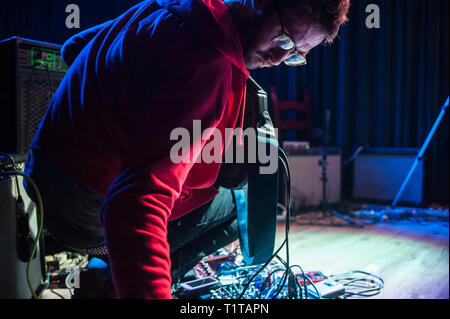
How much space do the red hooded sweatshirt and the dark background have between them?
3220 mm

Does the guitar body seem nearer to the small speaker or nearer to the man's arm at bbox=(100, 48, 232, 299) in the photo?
the man's arm at bbox=(100, 48, 232, 299)

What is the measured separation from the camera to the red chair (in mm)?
3438

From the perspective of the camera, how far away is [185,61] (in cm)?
50

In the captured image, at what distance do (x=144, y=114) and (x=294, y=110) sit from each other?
11.3 ft

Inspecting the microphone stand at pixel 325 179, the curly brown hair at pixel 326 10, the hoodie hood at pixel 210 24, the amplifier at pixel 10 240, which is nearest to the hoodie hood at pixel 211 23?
the hoodie hood at pixel 210 24

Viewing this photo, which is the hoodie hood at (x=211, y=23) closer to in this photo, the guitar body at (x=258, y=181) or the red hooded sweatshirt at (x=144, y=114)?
the red hooded sweatshirt at (x=144, y=114)

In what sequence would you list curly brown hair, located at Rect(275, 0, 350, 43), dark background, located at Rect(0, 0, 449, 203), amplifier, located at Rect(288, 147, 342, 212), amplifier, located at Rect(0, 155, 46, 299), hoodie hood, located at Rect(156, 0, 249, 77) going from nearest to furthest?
1. hoodie hood, located at Rect(156, 0, 249, 77)
2. curly brown hair, located at Rect(275, 0, 350, 43)
3. amplifier, located at Rect(0, 155, 46, 299)
4. amplifier, located at Rect(288, 147, 342, 212)
5. dark background, located at Rect(0, 0, 449, 203)

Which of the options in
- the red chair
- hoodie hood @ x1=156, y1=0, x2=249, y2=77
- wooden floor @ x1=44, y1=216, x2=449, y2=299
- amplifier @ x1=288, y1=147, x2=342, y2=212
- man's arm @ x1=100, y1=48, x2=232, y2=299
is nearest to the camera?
man's arm @ x1=100, y1=48, x2=232, y2=299

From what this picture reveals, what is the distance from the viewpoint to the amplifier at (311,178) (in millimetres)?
3039

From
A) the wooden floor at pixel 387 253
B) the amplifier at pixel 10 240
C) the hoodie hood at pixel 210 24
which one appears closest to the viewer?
the hoodie hood at pixel 210 24

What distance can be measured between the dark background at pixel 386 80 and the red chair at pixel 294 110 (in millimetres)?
189

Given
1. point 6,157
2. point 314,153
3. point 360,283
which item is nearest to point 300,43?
point 6,157

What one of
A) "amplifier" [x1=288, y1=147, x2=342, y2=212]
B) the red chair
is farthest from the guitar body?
the red chair

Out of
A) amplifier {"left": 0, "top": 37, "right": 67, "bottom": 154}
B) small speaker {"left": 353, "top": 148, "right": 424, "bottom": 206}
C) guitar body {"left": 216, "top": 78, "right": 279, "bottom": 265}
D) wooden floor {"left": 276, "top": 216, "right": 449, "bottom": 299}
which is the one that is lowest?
wooden floor {"left": 276, "top": 216, "right": 449, "bottom": 299}
